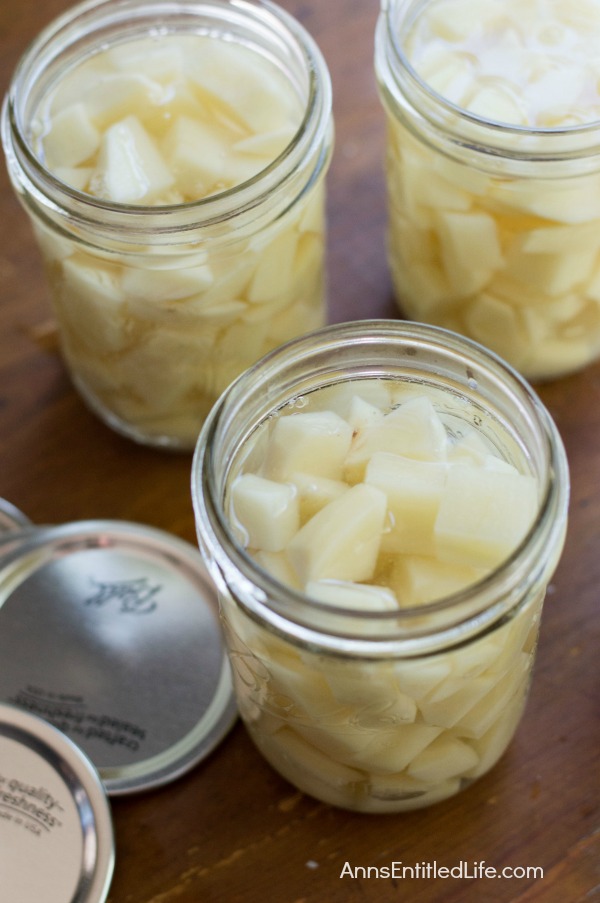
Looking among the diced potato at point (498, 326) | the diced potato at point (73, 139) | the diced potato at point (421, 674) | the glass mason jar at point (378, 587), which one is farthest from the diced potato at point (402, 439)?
the diced potato at point (73, 139)

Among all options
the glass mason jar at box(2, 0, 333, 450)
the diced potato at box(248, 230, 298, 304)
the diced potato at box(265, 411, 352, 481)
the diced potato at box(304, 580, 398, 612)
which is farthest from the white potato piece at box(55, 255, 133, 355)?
the diced potato at box(304, 580, 398, 612)

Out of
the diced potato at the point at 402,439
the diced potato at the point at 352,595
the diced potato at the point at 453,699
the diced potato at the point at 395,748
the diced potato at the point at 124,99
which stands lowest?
the diced potato at the point at 395,748

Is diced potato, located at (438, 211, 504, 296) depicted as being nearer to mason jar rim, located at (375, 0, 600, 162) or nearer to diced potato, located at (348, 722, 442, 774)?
mason jar rim, located at (375, 0, 600, 162)

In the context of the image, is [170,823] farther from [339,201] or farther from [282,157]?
[339,201]

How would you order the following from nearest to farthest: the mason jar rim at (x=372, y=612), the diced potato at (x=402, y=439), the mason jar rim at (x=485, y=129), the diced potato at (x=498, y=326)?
1. the mason jar rim at (x=372, y=612)
2. the diced potato at (x=402, y=439)
3. the mason jar rim at (x=485, y=129)
4. the diced potato at (x=498, y=326)

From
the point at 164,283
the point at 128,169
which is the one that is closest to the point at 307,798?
the point at 164,283

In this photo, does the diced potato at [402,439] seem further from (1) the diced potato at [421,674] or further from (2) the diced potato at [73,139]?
(2) the diced potato at [73,139]

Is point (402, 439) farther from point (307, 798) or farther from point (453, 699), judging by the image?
point (307, 798)
